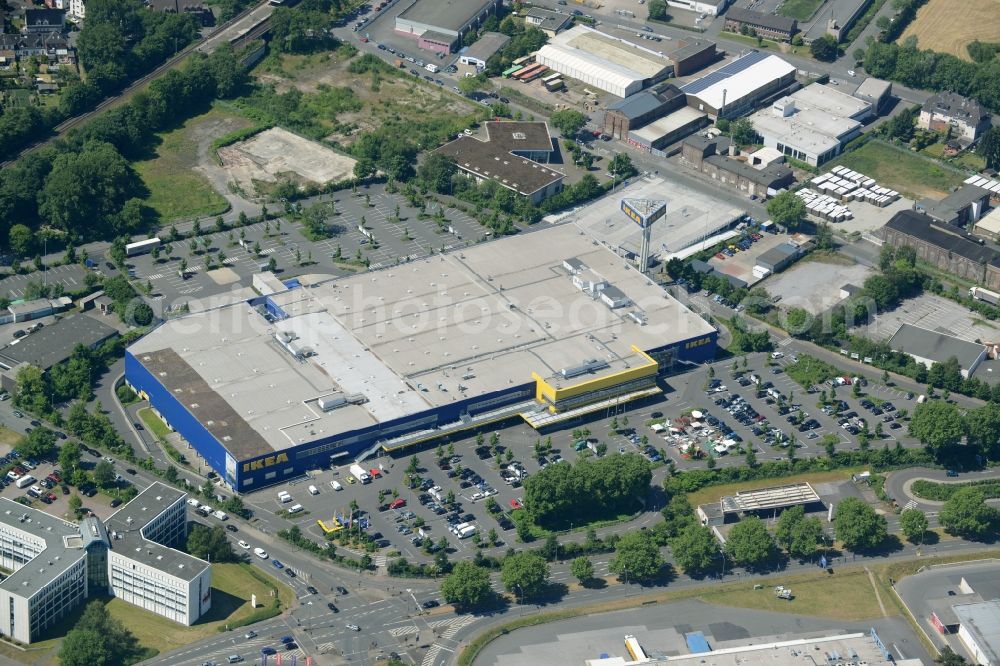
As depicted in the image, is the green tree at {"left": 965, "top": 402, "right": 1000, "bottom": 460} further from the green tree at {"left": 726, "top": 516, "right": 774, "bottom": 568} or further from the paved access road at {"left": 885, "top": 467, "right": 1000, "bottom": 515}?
the green tree at {"left": 726, "top": 516, "right": 774, "bottom": 568}

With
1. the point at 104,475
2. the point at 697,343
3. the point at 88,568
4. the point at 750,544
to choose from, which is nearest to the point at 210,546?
the point at 88,568

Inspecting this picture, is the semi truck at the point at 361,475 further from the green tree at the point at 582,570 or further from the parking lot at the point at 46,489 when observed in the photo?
the green tree at the point at 582,570

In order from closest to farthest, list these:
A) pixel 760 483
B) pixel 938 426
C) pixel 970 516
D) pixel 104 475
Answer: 1. pixel 970 516
2. pixel 104 475
3. pixel 760 483
4. pixel 938 426

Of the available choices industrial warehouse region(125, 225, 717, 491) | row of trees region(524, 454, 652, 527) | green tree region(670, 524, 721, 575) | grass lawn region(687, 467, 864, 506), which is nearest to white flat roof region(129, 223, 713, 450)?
industrial warehouse region(125, 225, 717, 491)

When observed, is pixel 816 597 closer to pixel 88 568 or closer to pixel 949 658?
pixel 949 658

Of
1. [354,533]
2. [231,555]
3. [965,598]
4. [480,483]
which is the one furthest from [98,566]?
[965,598]

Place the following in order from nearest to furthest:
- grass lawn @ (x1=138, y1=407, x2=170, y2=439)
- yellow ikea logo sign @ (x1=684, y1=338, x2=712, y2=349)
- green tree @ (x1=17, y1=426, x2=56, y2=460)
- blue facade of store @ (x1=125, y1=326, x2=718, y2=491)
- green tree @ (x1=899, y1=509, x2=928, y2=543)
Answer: green tree @ (x1=899, y1=509, x2=928, y2=543)
blue facade of store @ (x1=125, y1=326, x2=718, y2=491)
green tree @ (x1=17, y1=426, x2=56, y2=460)
grass lawn @ (x1=138, y1=407, x2=170, y2=439)
yellow ikea logo sign @ (x1=684, y1=338, x2=712, y2=349)
